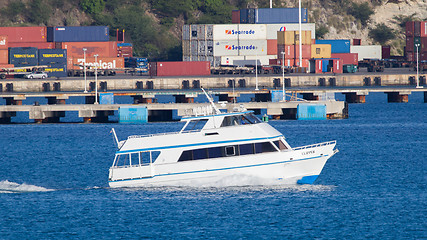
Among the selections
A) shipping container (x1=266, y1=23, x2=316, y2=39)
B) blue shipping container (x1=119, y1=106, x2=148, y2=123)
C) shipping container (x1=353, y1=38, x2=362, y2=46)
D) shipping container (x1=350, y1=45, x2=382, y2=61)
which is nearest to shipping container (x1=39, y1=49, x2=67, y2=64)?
shipping container (x1=266, y1=23, x2=316, y2=39)

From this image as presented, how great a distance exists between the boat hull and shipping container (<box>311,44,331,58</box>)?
11093cm

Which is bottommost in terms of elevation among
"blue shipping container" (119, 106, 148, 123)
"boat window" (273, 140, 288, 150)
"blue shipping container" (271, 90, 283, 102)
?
"boat window" (273, 140, 288, 150)

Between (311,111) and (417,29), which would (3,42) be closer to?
(311,111)

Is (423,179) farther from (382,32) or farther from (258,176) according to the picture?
(382,32)

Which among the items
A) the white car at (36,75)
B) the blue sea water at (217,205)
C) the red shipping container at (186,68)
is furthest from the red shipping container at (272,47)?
the blue sea water at (217,205)

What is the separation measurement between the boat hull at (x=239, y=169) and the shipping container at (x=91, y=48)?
11084cm

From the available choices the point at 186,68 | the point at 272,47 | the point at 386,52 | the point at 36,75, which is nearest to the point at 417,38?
the point at 386,52

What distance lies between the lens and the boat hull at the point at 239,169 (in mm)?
42438

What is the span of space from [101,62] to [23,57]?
1548 cm

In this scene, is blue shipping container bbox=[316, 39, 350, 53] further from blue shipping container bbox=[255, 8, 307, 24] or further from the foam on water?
the foam on water

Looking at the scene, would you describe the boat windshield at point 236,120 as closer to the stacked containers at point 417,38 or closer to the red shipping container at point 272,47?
the red shipping container at point 272,47

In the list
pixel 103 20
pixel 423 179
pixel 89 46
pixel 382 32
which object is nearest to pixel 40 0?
pixel 103 20

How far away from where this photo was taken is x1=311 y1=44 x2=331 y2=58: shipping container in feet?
500

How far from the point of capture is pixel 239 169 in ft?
140
